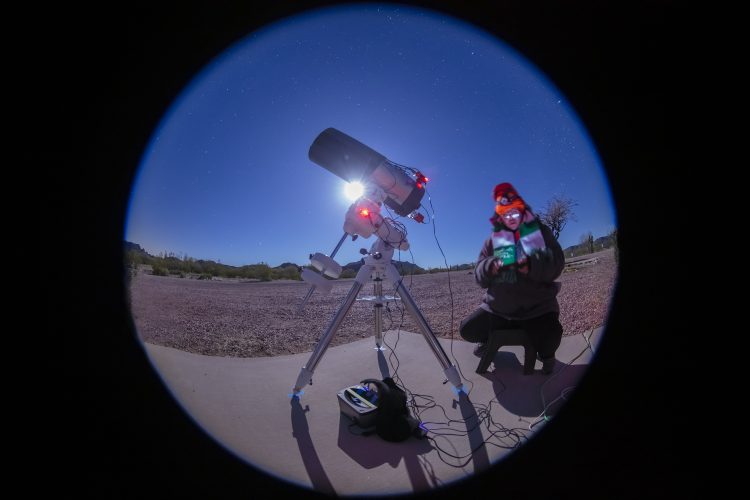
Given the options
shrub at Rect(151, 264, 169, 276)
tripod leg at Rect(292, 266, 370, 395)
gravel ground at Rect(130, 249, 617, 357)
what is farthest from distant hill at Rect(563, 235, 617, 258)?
shrub at Rect(151, 264, 169, 276)

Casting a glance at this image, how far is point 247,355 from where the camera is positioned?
2.35 metres

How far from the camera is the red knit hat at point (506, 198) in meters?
1.49

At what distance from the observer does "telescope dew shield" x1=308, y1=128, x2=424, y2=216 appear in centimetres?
180

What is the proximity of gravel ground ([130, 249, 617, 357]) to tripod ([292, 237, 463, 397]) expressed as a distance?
0.34 meters

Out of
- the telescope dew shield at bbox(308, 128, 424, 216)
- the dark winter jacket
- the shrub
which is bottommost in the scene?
the shrub

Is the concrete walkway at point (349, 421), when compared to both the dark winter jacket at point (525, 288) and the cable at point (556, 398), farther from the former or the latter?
the dark winter jacket at point (525, 288)

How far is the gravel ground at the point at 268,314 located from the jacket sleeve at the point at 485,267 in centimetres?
68

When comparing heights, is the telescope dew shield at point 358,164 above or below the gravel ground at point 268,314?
above

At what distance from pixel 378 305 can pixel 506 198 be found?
1163 mm

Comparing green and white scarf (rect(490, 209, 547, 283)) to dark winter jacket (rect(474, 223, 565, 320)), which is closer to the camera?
green and white scarf (rect(490, 209, 547, 283))

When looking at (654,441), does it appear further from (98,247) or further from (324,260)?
(98,247)

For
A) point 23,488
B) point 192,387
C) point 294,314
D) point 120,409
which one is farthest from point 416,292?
point 23,488

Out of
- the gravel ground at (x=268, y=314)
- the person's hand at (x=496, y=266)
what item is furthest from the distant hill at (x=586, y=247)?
the person's hand at (x=496, y=266)

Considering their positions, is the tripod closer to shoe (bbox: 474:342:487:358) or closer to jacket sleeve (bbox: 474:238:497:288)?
jacket sleeve (bbox: 474:238:497:288)
